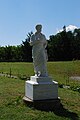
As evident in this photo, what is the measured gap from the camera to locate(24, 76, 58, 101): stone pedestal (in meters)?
11.6

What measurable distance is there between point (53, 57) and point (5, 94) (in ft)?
228

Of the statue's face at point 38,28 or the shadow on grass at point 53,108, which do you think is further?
the statue's face at point 38,28

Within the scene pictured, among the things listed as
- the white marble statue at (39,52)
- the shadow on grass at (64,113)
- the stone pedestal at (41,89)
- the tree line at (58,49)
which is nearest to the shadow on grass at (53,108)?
the shadow on grass at (64,113)

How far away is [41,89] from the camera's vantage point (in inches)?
457

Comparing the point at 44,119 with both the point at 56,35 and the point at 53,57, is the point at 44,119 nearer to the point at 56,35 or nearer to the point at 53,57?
the point at 53,57

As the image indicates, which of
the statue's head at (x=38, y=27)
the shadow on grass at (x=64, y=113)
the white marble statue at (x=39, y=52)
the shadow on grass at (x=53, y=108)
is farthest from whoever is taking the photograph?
the statue's head at (x=38, y=27)

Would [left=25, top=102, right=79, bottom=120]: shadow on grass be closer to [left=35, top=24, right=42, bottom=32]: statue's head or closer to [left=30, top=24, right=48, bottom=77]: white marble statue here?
[left=30, top=24, right=48, bottom=77]: white marble statue

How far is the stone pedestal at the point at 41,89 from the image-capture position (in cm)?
1155

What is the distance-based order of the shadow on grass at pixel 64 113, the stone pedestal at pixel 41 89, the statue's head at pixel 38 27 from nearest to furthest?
the shadow on grass at pixel 64 113, the stone pedestal at pixel 41 89, the statue's head at pixel 38 27

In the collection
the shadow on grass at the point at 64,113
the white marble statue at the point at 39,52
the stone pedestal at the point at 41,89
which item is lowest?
the shadow on grass at the point at 64,113

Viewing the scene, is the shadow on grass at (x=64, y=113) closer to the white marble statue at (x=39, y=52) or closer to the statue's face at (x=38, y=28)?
the white marble statue at (x=39, y=52)

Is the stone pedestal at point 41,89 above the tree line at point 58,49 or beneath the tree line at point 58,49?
beneath

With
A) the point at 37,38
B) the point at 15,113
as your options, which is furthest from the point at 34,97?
the point at 37,38

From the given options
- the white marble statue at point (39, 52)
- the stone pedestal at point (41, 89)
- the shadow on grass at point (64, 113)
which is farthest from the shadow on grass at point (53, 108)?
the white marble statue at point (39, 52)
